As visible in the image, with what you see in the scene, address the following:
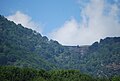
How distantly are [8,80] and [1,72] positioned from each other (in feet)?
37.7

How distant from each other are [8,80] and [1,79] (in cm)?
502

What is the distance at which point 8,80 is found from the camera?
190 m

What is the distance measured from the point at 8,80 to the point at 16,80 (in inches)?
406

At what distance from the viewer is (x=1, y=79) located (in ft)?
615

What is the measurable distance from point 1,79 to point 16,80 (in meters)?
14.8

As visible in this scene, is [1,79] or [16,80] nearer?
[1,79]

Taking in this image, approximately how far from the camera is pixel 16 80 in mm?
199875

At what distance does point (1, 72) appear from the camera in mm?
199000

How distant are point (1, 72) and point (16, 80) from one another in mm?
11537
